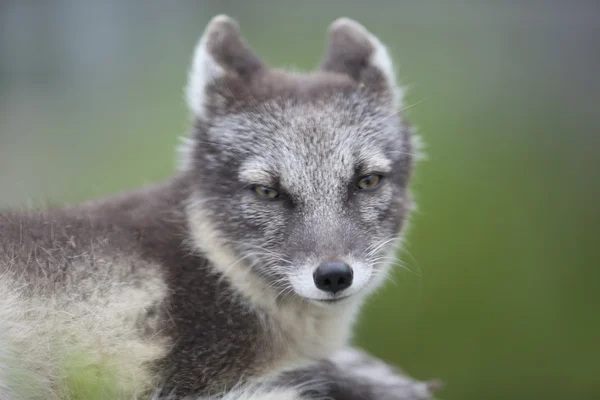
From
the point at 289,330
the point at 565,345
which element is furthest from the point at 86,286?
the point at 565,345

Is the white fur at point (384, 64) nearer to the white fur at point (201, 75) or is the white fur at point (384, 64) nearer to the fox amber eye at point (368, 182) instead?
the fox amber eye at point (368, 182)

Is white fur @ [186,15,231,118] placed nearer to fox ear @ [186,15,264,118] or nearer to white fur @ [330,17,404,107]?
fox ear @ [186,15,264,118]

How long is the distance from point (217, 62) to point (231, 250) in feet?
2.58

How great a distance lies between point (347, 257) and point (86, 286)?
0.95 metres

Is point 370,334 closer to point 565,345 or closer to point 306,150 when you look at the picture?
point 565,345

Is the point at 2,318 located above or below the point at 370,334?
below

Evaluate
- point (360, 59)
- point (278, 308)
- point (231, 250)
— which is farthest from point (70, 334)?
point (360, 59)

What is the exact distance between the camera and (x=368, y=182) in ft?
10.1

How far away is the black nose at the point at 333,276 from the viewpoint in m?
2.74

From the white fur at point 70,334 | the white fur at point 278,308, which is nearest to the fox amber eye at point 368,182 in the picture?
the white fur at point 278,308

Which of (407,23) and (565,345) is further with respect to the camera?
(407,23)

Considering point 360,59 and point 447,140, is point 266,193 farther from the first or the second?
point 447,140

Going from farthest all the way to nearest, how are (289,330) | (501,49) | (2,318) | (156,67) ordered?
(156,67) < (501,49) < (289,330) < (2,318)

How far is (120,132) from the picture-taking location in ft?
27.0
